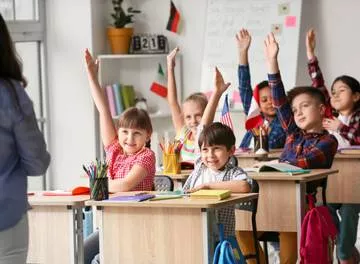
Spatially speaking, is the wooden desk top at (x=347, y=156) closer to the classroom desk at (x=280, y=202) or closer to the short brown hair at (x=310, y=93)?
the short brown hair at (x=310, y=93)

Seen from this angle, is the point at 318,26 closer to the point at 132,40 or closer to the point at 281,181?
the point at 132,40

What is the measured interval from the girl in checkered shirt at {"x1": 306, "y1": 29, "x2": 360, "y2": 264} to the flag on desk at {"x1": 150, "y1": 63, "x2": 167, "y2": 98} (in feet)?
5.84

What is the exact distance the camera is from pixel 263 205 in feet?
17.9

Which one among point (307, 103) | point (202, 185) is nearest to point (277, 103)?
point (307, 103)

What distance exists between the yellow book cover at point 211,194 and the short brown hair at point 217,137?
482mm

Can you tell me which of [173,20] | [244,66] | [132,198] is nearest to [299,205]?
[132,198]

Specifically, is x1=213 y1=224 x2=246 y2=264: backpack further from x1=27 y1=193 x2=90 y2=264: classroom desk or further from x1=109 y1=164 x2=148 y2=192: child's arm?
x1=109 y1=164 x2=148 y2=192: child's arm

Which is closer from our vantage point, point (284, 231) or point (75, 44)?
point (284, 231)

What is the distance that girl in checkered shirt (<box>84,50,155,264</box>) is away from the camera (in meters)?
5.12

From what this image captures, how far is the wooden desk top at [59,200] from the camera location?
4562 mm

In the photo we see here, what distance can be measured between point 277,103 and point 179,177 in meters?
0.88

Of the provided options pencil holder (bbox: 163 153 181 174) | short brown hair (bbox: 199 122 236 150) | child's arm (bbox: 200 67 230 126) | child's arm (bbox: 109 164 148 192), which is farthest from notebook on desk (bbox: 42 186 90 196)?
child's arm (bbox: 200 67 230 126)

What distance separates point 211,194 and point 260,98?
8.92ft

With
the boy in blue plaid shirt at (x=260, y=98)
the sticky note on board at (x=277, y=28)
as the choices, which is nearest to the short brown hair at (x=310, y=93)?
the boy in blue plaid shirt at (x=260, y=98)
